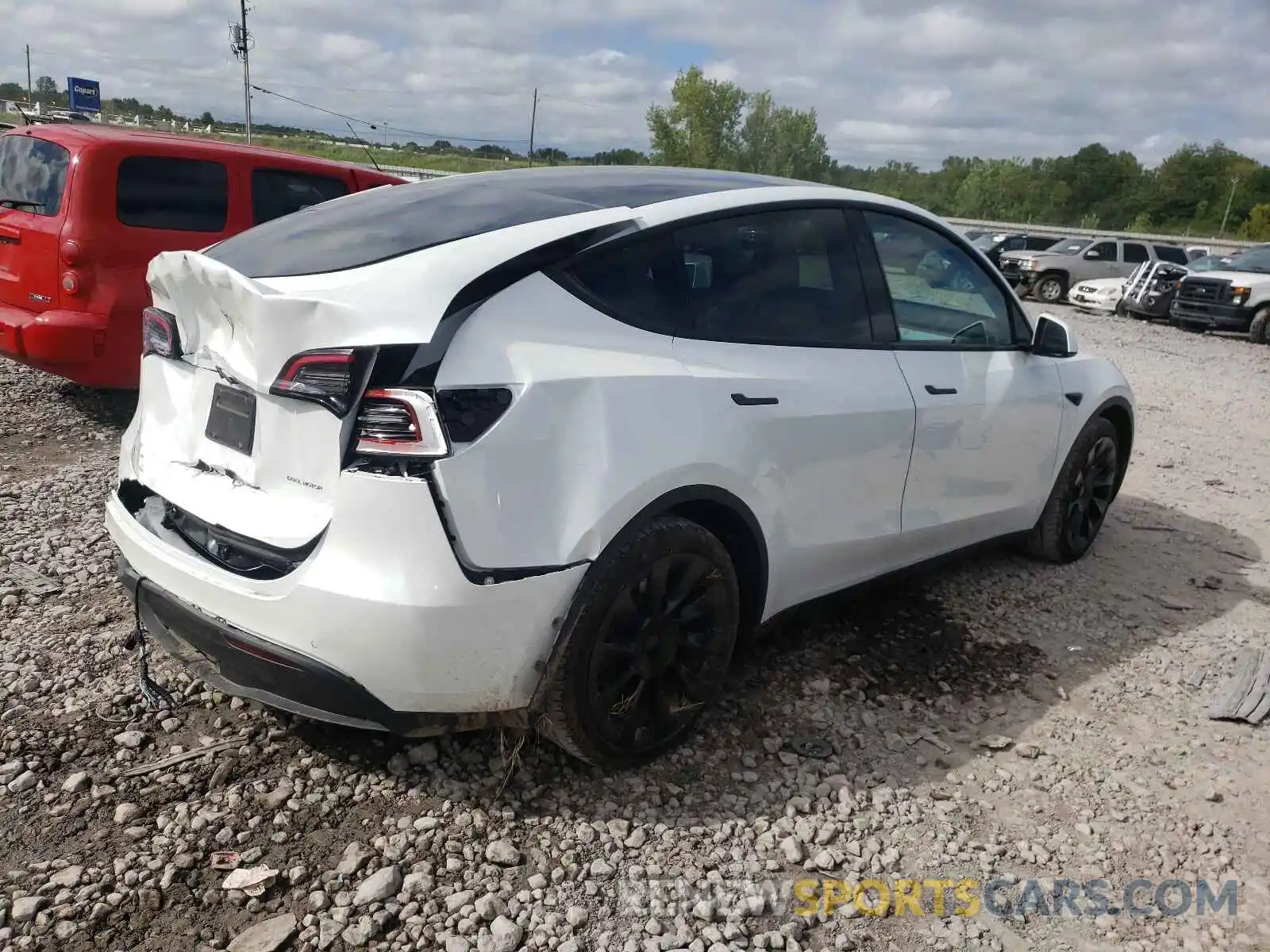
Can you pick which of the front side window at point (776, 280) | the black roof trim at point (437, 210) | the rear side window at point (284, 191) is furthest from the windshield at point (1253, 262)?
the black roof trim at point (437, 210)

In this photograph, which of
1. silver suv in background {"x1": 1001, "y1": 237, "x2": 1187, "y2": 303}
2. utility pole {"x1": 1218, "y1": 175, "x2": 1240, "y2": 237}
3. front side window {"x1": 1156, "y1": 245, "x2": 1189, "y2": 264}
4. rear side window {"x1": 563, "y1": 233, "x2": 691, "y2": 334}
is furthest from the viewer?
utility pole {"x1": 1218, "y1": 175, "x2": 1240, "y2": 237}

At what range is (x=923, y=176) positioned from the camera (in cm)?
8888

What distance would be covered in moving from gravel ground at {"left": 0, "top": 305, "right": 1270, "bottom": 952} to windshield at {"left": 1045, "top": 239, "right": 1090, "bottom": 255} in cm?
2068

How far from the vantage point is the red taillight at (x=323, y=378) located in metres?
2.33

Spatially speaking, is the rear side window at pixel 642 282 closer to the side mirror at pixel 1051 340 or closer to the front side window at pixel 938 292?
the front side window at pixel 938 292

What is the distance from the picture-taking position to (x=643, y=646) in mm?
2773

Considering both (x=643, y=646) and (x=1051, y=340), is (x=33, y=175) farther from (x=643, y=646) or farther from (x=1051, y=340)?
(x=1051, y=340)

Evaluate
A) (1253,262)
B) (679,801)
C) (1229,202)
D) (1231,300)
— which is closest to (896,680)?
(679,801)

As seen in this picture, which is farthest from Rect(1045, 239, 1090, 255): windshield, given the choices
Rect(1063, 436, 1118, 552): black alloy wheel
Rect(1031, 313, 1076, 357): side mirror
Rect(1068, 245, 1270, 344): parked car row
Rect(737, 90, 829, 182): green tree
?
Rect(737, 90, 829, 182): green tree

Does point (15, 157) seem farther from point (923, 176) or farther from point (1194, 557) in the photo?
point (923, 176)

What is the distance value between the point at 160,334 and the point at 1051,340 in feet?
11.4

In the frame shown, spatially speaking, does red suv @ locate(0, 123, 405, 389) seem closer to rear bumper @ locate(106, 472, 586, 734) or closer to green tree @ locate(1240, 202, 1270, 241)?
rear bumper @ locate(106, 472, 586, 734)

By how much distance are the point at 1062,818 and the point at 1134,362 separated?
1155 centimetres

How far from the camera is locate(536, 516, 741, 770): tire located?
2.57m
